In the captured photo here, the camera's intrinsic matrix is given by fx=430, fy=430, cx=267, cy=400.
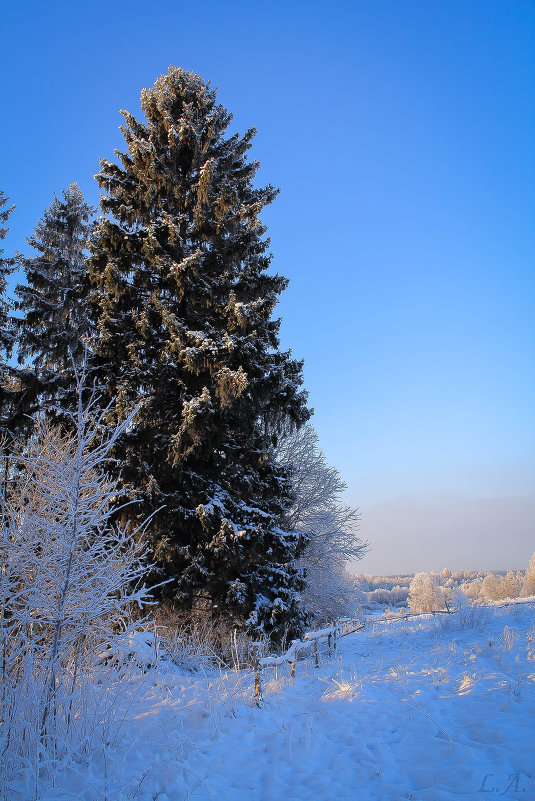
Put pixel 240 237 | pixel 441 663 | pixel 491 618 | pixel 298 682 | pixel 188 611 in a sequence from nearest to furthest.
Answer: pixel 298 682 → pixel 441 663 → pixel 188 611 → pixel 240 237 → pixel 491 618

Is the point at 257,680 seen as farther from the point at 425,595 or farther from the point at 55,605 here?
the point at 425,595

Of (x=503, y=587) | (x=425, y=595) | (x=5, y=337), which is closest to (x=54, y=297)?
(x=5, y=337)

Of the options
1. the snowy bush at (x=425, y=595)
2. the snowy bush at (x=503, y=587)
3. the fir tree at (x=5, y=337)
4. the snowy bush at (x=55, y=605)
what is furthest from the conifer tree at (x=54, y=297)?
the snowy bush at (x=503, y=587)

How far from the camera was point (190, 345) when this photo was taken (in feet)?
33.4

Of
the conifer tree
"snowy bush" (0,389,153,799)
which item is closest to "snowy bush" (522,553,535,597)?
the conifer tree

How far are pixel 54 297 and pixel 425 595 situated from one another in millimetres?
68223

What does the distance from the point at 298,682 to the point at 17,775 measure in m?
4.91

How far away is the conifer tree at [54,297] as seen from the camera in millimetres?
14836

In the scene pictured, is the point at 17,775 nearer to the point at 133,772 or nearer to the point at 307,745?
the point at 133,772

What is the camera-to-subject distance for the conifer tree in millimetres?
14836

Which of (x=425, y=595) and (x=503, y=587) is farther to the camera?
(x=503, y=587)

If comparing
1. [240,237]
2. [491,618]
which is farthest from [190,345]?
→ [491,618]

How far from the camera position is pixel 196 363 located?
9.91 m

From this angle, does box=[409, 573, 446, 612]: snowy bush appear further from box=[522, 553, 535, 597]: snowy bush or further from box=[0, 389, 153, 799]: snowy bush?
box=[0, 389, 153, 799]: snowy bush
